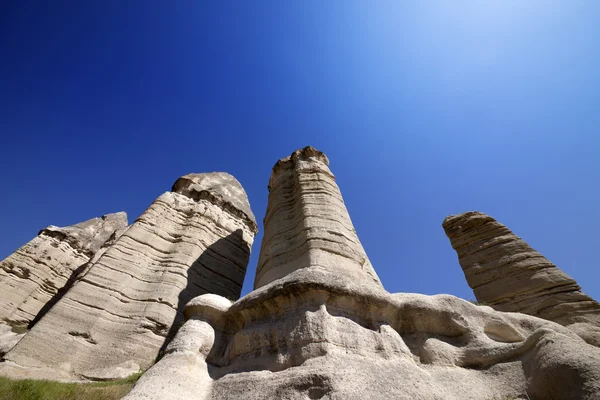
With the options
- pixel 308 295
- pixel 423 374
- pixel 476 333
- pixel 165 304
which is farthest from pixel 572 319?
pixel 165 304

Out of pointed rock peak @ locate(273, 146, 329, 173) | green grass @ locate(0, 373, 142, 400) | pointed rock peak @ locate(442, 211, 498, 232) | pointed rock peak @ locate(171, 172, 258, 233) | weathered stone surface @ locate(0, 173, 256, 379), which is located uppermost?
pointed rock peak @ locate(171, 172, 258, 233)

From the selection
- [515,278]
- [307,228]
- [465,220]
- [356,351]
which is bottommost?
[356,351]

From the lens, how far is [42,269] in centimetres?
1357

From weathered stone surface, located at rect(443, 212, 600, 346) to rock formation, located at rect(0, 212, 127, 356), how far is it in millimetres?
14066

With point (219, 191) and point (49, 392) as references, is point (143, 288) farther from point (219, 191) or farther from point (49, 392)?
point (219, 191)

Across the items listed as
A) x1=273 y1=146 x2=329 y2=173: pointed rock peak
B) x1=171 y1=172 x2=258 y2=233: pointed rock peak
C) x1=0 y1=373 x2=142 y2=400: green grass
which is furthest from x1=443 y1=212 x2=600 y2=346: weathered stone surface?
x1=0 y1=373 x2=142 y2=400: green grass

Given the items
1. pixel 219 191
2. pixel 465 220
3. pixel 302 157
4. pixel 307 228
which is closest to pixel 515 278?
pixel 465 220

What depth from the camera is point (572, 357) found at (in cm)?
328

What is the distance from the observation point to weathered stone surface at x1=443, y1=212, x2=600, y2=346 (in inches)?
306

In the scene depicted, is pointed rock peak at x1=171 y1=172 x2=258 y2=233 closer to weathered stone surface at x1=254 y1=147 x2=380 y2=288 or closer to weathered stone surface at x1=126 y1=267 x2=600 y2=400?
weathered stone surface at x1=254 y1=147 x2=380 y2=288

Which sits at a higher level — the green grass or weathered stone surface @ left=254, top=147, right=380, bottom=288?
weathered stone surface @ left=254, top=147, right=380, bottom=288

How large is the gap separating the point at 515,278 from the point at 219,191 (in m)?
11.8

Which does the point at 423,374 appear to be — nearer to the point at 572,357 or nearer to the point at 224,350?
the point at 572,357

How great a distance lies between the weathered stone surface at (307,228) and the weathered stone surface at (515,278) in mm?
4469
